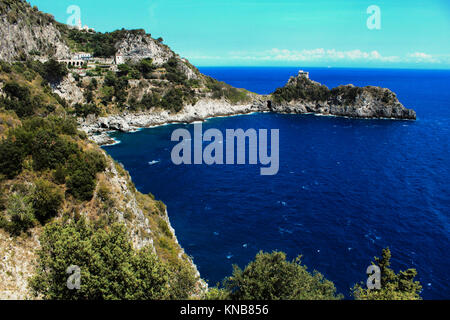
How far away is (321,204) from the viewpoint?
6444cm

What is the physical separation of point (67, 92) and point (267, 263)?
132022 millimetres

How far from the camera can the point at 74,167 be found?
1475 inches

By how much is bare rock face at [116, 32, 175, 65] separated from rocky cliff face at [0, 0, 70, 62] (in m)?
32.8

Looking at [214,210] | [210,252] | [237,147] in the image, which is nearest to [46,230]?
[210,252]

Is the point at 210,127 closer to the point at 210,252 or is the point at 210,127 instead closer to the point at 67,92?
the point at 67,92

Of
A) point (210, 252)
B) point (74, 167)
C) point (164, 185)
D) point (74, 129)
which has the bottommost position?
point (210, 252)

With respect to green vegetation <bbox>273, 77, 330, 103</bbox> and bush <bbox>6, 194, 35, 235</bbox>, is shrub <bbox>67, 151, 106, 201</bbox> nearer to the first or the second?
bush <bbox>6, 194, 35, 235</bbox>

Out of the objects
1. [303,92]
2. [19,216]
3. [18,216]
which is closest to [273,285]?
[19,216]

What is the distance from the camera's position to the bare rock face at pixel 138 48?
175875 mm

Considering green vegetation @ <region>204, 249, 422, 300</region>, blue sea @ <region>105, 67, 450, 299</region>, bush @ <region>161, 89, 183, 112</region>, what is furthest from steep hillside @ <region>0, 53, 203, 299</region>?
bush @ <region>161, 89, 183, 112</region>

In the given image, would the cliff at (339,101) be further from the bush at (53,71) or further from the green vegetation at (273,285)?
the green vegetation at (273,285)

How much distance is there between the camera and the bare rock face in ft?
577

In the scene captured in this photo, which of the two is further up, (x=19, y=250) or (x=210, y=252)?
(x=19, y=250)
